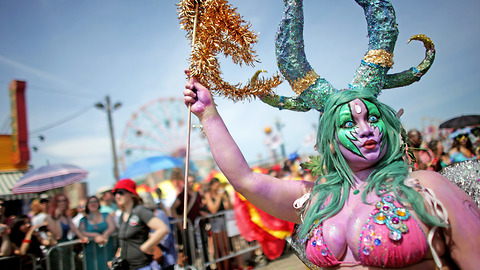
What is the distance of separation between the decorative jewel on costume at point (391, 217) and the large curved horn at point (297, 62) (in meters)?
0.71

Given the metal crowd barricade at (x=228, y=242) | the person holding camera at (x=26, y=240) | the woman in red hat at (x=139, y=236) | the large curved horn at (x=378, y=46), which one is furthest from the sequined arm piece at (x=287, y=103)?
the metal crowd barricade at (x=228, y=242)

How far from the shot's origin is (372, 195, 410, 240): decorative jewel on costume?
1236 millimetres

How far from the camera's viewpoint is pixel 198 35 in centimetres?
174

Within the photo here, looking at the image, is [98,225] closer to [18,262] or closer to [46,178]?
[18,262]

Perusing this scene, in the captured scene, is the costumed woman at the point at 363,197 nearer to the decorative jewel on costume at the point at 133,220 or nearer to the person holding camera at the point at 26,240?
the decorative jewel on costume at the point at 133,220

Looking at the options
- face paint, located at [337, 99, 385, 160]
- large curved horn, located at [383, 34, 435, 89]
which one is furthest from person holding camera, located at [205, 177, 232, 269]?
face paint, located at [337, 99, 385, 160]

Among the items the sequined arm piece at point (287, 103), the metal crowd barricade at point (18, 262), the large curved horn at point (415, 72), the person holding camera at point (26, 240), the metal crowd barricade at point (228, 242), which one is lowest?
the metal crowd barricade at point (228, 242)

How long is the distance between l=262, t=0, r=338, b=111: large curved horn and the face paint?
347mm

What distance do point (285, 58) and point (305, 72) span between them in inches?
5.5

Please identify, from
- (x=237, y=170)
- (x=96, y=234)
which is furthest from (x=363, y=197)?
(x=96, y=234)

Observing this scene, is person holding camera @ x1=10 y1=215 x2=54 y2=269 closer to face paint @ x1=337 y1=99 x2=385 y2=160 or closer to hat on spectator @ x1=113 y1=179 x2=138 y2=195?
hat on spectator @ x1=113 y1=179 x2=138 y2=195

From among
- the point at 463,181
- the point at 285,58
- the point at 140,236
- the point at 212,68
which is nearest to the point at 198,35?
the point at 212,68

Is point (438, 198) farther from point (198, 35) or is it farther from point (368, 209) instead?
point (198, 35)

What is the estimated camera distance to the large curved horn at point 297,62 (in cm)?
185
